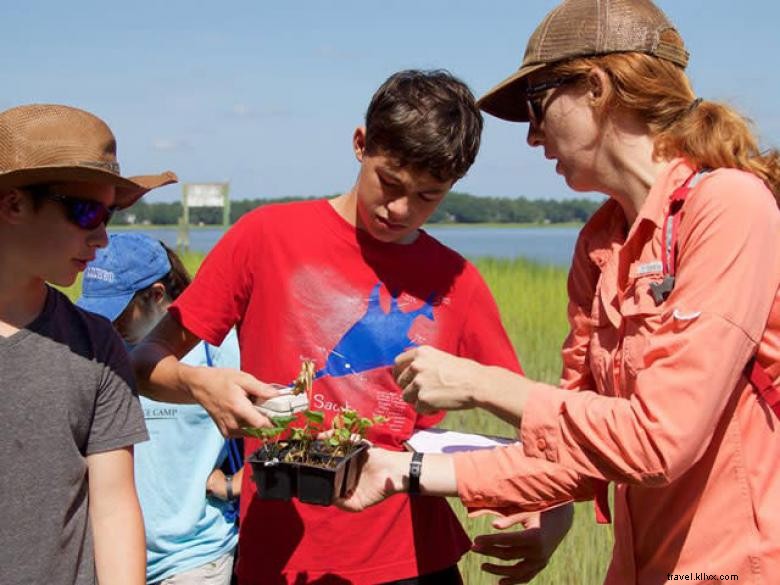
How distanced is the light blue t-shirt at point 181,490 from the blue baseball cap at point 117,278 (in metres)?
0.29

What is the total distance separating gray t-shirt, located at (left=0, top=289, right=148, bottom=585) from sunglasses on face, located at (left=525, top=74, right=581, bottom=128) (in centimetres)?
93

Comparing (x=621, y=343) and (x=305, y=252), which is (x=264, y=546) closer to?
(x=305, y=252)

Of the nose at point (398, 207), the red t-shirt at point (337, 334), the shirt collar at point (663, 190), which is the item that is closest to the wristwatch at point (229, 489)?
the red t-shirt at point (337, 334)

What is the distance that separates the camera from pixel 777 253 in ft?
4.60

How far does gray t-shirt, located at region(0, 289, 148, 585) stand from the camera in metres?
1.60

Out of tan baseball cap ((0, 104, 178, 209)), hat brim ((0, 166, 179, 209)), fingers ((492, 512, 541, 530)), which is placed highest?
tan baseball cap ((0, 104, 178, 209))

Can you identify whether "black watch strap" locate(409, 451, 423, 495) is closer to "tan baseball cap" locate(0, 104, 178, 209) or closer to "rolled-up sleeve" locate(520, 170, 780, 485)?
"rolled-up sleeve" locate(520, 170, 780, 485)

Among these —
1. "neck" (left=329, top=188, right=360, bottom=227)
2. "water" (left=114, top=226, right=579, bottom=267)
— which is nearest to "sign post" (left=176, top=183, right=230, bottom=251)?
"water" (left=114, top=226, right=579, bottom=267)

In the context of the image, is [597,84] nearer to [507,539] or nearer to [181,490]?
[507,539]

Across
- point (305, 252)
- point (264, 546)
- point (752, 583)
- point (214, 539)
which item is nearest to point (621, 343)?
point (752, 583)

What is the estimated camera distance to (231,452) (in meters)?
2.79

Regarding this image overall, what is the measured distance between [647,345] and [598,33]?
57 centimetres

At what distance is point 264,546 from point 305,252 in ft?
2.11

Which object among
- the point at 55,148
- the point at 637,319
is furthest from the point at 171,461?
the point at 637,319
